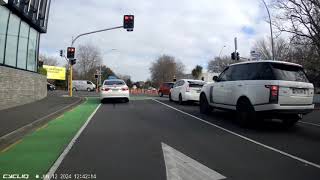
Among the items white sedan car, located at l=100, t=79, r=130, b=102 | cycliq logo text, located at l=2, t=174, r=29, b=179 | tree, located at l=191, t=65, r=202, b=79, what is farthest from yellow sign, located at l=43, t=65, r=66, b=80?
cycliq logo text, located at l=2, t=174, r=29, b=179

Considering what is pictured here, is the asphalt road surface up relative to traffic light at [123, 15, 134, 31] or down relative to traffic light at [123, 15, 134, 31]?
down

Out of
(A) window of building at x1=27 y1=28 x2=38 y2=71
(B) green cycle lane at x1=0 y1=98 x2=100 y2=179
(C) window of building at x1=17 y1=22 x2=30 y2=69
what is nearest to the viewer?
(B) green cycle lane at x1=0 y1=98 x2=100 y2=179

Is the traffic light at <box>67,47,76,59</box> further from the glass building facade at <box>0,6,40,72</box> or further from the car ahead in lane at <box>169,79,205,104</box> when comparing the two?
the car ahead in lane at <box>169,79,205,104</box>

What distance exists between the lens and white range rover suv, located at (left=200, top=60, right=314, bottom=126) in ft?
40.5

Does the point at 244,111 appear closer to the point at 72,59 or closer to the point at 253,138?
the point at 253,138

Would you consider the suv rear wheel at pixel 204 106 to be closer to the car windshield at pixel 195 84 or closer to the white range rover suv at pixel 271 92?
the white range rover suv at pixel 271 92

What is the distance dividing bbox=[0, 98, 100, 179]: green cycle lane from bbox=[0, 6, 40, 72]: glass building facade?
837cm

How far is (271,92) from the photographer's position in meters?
12.3

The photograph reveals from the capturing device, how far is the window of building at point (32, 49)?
2616 cm

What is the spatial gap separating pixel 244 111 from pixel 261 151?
13.7ft

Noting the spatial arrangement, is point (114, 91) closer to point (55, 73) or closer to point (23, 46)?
point (23, 46)

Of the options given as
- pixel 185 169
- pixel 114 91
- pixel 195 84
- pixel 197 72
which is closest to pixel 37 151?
pixel 185 169

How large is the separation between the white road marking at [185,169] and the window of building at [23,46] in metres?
17.0

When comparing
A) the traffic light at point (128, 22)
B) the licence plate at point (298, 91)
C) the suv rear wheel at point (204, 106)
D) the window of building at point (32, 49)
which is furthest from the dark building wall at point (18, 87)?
the licence plate at point (298, 91)
